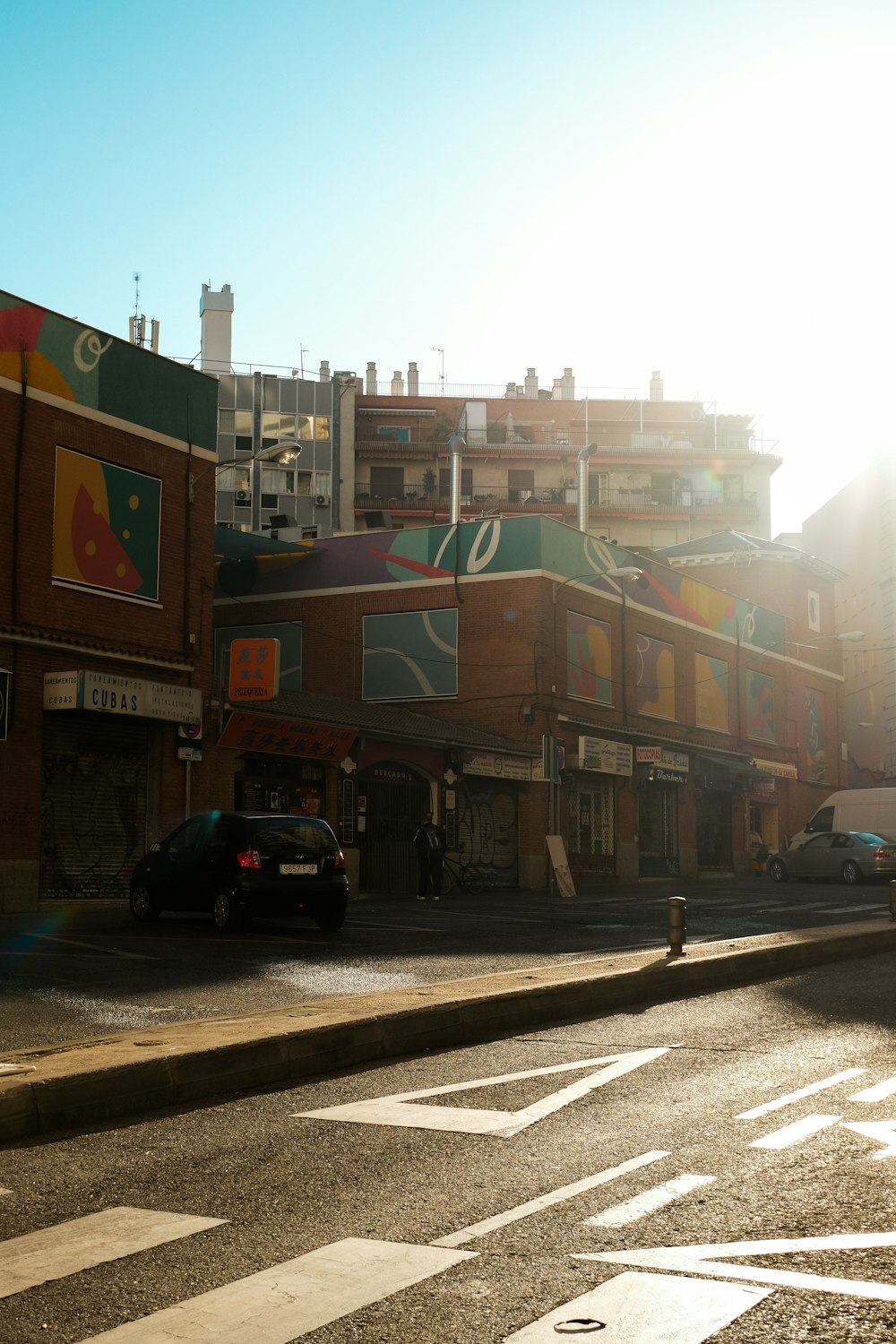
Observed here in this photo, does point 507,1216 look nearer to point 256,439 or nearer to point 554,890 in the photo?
point 554,890

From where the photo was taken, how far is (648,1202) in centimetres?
521

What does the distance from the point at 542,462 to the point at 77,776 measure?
51283mm

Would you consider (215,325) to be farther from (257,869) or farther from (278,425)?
(257,869)

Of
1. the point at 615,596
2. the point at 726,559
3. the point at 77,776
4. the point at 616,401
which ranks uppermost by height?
the point at 616,401

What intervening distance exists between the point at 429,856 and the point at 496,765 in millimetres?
6387

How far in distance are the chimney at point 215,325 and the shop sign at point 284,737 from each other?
43.0 meters

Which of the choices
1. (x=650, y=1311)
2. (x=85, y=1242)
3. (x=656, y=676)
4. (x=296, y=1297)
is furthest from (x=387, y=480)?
(x=650, y=1311)

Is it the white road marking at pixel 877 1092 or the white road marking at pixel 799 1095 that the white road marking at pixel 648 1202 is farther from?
the white road marking at pixel 877 1092

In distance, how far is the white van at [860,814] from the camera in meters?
39.5

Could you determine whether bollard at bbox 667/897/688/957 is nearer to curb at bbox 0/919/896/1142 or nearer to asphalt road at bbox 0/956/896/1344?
curb at bbox 0/919/896/1142

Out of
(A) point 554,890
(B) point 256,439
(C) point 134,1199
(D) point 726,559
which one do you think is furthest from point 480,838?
(B) point 256,439

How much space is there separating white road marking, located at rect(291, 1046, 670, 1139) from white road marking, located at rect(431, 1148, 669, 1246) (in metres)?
0.80

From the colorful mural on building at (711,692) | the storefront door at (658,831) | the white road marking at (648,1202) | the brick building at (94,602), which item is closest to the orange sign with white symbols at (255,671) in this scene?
the brick building at (94,602)

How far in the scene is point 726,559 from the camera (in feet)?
182
